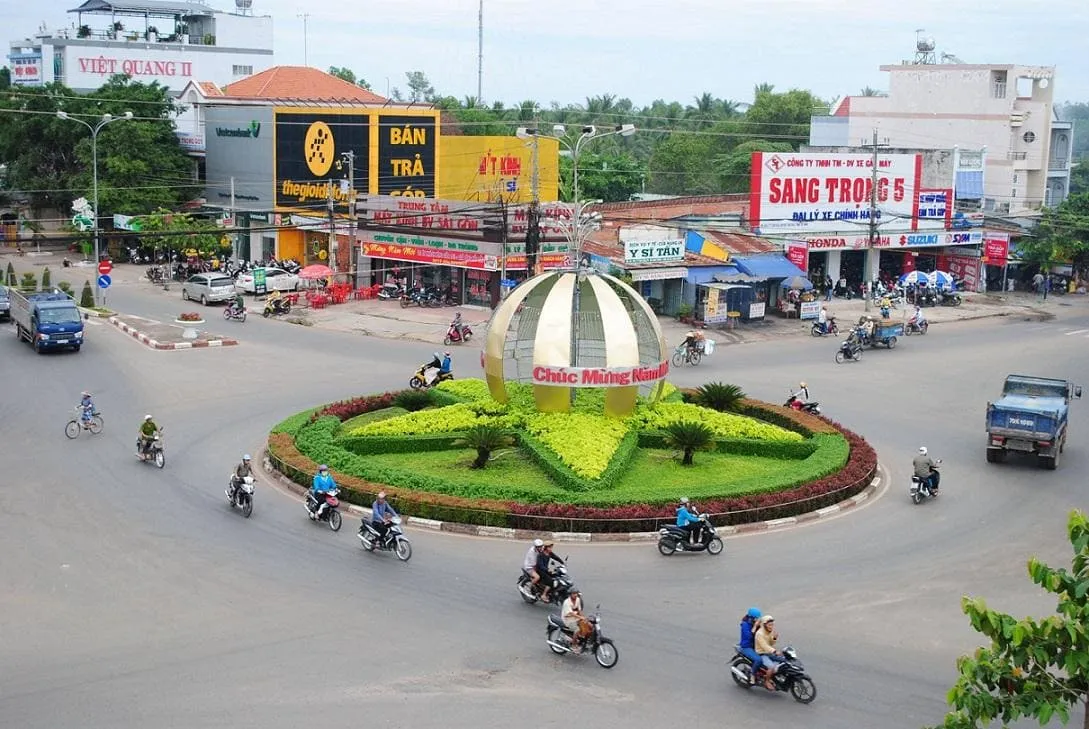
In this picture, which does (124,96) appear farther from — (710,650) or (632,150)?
(632,150)

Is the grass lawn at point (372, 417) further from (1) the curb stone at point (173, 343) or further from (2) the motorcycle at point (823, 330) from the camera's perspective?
(2) the motorcycle at point (823, 330)

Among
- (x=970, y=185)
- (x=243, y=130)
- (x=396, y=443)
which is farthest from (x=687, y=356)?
(x=243, y=130)

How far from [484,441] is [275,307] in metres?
24.1

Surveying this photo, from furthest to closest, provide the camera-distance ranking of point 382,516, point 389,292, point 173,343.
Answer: point 389,292, point 173,343, point 382,516

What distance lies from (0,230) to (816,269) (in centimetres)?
4526

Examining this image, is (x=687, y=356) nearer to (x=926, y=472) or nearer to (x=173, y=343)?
(x=926, y=472)

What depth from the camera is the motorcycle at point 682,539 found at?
2083cm

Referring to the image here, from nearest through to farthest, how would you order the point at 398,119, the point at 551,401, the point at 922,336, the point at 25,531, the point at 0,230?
the point at 25,531
the point at 551,401
the point at 922,336
the point at 398,119
the point at 0,230

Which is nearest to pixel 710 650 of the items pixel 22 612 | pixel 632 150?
pixel 22 612

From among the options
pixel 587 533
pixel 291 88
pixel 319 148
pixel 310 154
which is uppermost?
pixel 291 88

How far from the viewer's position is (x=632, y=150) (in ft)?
419

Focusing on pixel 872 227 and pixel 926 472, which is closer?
pixel 926 472

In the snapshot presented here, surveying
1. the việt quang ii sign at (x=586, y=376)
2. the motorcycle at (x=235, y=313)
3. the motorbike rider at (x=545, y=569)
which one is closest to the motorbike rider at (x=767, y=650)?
the motorbike rider at (x=545, y=569)

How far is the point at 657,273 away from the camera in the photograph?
46.2 metres
